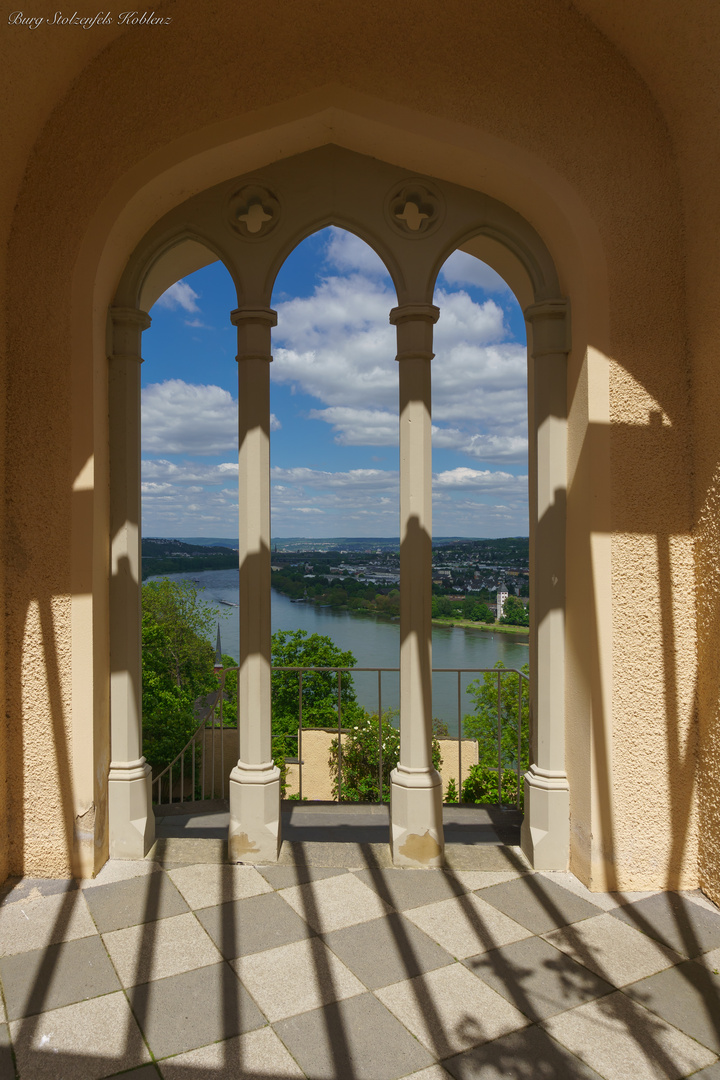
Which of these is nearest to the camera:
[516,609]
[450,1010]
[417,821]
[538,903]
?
[450,1010]

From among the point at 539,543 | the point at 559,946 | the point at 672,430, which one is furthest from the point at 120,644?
the point at 672,430

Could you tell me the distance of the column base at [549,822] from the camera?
3.22 m

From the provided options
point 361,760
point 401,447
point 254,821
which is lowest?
point 361,760

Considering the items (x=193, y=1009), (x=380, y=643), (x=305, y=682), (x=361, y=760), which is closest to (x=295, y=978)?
(x=193, y=1009)

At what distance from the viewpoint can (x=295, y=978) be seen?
2385mm

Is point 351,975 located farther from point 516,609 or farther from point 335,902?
point 516,609

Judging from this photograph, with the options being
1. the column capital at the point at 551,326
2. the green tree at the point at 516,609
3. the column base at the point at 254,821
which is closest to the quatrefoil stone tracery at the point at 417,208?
the column capital at the point at 551,326

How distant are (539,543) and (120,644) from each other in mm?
2284

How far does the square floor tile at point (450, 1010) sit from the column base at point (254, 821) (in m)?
1.13

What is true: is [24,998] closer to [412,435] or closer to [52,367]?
[52,367]

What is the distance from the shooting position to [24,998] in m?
2.29

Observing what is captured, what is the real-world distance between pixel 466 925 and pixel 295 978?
0.79 meters

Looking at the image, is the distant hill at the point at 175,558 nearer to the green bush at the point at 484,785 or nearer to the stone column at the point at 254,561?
the green bush at the point at 484,785


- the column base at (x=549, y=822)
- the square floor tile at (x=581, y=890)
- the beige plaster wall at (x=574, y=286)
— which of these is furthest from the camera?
the column base at (x=549, y=822)
